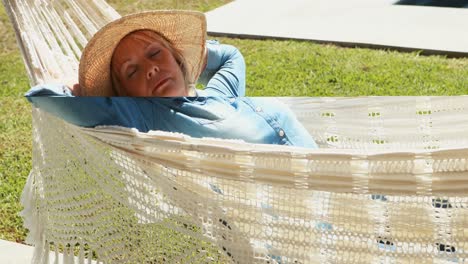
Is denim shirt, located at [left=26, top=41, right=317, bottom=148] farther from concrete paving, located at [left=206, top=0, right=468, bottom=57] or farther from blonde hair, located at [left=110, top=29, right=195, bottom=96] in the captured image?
concrete paving, located at [left=206, top=0, right=468, bottom=57]

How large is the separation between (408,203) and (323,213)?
176 millimetres

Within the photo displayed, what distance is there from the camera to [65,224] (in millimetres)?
2049

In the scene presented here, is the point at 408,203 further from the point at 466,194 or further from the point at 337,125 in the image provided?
the point at 337,125

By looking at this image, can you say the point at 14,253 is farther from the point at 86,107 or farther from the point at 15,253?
the point at 86,107

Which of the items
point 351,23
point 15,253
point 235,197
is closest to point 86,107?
point 235,197

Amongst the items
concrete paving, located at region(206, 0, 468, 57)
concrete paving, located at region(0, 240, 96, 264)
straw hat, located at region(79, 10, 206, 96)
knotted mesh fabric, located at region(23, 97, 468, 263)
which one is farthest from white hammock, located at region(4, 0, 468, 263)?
concrete paving, located at region(206, 0, 468, 57)

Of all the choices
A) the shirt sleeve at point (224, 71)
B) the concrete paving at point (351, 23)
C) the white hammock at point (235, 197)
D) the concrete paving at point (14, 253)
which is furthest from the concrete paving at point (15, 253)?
the concrete paving at point (351, 23)

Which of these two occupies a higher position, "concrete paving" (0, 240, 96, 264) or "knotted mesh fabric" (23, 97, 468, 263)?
"knotted mesh fabric" (23, 97, 468, 263)

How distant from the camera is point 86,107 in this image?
1824 millimetres

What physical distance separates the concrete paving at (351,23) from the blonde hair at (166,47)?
2864mm

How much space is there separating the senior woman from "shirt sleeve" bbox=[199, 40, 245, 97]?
5.6 inches

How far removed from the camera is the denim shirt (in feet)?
6.02

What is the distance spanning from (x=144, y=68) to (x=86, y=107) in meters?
0.20

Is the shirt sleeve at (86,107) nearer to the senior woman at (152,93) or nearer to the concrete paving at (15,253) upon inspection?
the senior woman at (152,93)
